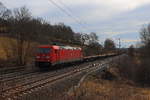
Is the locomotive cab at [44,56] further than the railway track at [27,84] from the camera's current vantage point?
Yes

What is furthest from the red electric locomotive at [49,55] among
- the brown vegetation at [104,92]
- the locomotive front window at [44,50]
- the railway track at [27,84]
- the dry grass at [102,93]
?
the dry grass at [102,93]

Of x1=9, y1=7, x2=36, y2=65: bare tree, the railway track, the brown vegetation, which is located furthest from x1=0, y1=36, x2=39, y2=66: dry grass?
the railway track

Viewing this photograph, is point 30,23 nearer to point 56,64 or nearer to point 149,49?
point 56,64

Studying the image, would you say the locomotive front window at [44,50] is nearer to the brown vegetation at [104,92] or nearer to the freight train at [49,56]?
the freight train at [49,56]

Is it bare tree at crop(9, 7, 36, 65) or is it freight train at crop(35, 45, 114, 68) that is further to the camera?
bare tree at crop(9, 7, 36, 65)

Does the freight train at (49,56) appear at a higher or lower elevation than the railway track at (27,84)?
higher

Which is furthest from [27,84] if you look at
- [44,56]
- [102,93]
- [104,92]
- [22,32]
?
[22,32]

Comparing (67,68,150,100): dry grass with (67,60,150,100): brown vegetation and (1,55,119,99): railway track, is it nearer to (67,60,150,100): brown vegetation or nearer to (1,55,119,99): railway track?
(67,60,150,100): brown vegetation

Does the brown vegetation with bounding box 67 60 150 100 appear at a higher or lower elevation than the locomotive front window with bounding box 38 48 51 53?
lower

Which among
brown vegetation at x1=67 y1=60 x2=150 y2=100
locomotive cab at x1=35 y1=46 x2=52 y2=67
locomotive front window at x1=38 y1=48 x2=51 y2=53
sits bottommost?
brown vegetation at x1=67 y1=60 x2=150 y2=100

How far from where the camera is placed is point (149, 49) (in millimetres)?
68000

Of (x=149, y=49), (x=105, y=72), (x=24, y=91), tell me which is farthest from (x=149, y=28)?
(x=24, y=91)

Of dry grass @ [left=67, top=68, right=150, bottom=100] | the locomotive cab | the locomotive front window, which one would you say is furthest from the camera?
the locomotive front window

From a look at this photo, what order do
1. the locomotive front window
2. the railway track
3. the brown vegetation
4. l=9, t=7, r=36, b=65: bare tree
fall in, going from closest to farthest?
the brown vegetation < the railway track < the locomotive front window < l=9, t=7, r=36, b=65: bare tree
